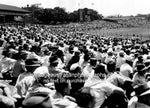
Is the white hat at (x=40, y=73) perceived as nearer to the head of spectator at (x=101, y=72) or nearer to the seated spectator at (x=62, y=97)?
the head of spectator at (x=101, y=72)

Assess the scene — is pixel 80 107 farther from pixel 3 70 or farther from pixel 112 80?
pixel 3 70

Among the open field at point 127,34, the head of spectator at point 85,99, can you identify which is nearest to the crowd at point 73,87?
the head of spectator at point 85,99

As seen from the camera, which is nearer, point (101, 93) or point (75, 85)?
point (101, 93)

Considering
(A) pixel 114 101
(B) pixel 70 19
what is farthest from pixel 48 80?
(B) pixel 70 19

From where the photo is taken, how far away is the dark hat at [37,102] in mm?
2904

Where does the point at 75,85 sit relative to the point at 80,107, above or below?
below

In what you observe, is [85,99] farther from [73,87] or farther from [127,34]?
[127,34]

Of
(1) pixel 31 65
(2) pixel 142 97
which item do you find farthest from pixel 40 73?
(2) pixel 142 97

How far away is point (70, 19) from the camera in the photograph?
112m

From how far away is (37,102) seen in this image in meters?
2.92

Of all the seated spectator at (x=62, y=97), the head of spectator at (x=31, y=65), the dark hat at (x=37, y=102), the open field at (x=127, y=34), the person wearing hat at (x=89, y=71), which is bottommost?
the open field at (x=127, y=34)

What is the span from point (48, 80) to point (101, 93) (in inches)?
61.2

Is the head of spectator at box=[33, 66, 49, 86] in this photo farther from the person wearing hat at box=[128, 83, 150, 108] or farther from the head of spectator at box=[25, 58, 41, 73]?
the person wearing hat at box=[128, 83, 150, 108]

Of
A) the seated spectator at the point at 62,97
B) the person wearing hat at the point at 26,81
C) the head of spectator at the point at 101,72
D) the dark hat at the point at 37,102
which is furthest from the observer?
the head of spectator at the point at 101,72
